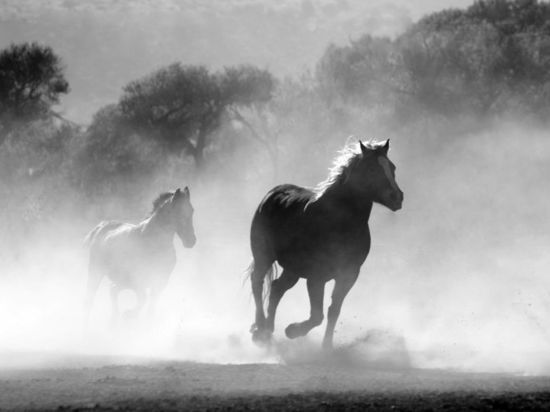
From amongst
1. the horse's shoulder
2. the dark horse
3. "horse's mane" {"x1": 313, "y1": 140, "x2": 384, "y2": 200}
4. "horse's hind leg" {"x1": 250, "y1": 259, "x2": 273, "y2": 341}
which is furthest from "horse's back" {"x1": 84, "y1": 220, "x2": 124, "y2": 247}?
"horse's mane" {"x1": 313, "y1": 140, "x2": 384, "y2": 200}

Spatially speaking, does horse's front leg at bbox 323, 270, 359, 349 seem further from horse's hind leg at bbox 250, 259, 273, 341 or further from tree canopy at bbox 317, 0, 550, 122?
tree canopy at bbox 317, 0, 550, 122

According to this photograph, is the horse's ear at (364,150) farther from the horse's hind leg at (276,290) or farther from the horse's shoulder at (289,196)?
the horse's hind leg at (276,290)

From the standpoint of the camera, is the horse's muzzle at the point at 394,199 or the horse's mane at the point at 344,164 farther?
the horse's mane at the point at 344,164

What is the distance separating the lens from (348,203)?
51.2ft

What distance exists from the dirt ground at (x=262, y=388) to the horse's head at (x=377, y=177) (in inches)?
83.7

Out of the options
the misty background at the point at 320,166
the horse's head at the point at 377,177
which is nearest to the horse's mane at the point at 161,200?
the misty background at the point at 320,166

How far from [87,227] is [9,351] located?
3533cm

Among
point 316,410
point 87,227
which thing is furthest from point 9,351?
point 87,227

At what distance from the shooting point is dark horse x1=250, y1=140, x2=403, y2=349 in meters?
15.3

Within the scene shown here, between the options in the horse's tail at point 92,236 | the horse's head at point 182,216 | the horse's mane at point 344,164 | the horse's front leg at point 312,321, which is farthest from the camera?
the horse's tail at point 92,236

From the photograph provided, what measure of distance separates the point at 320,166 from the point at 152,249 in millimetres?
43475

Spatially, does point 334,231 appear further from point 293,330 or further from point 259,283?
point 259,283

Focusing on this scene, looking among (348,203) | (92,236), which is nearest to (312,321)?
(348,203)

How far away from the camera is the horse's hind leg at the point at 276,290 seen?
52.7 feet
